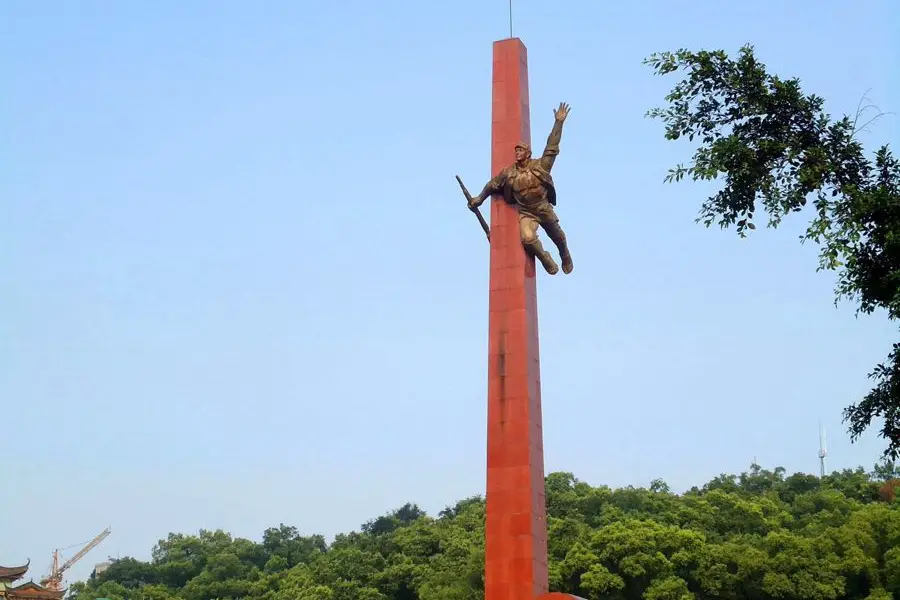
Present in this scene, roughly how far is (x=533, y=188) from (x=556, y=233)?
0.68 metres

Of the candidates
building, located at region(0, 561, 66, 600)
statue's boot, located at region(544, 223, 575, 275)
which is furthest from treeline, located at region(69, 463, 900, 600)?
statue's boot, located at region(544, 223, 575, 275)

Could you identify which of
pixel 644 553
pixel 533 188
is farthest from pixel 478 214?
pixel 644 553

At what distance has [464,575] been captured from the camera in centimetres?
3153

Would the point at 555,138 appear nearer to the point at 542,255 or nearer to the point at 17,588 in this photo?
the point at 542,255

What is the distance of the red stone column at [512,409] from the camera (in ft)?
40.3

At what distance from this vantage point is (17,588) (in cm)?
3638

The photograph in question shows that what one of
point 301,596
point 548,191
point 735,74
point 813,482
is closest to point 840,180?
point 735,74

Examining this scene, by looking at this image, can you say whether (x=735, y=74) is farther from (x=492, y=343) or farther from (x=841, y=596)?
(x=841, y=596)

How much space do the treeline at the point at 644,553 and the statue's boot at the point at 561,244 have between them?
16.7 metres

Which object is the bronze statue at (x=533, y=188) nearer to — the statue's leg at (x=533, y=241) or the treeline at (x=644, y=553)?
the statue's leg at (x=533, y=241)

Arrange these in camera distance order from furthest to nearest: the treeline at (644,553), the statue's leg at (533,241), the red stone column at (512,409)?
the treeline at (644,553) < the statue's leg at (533,241) < the red stone column at (512,409)

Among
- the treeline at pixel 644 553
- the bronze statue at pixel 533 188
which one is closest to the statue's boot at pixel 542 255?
the bronze statue at pixel 533 188

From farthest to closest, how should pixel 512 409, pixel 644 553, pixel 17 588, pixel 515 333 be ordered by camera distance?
pixel 17 588 < pixel 644 553 < pixel 515 333 < pixel 512 409

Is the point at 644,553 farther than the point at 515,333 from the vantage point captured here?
Yes
